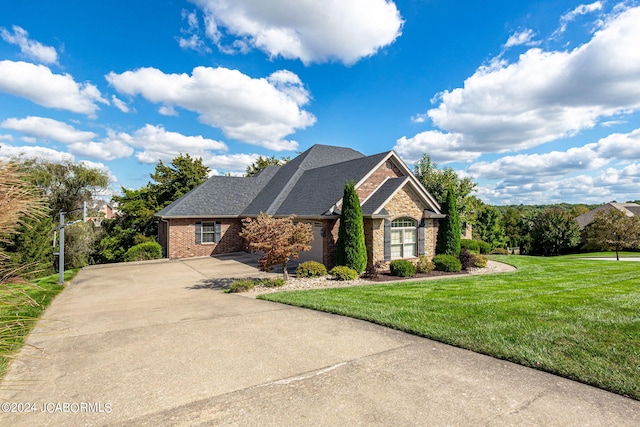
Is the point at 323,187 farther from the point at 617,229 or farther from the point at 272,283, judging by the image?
the point at 617,229

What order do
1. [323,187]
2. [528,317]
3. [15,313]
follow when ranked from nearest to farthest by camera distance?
[15,313], [528,317], [323,187]

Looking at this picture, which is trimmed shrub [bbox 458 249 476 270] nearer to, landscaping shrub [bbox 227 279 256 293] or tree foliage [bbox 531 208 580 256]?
landscaping shrub [bbox 227 279 256 293]

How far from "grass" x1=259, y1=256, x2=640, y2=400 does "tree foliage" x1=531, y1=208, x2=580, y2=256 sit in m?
30.1

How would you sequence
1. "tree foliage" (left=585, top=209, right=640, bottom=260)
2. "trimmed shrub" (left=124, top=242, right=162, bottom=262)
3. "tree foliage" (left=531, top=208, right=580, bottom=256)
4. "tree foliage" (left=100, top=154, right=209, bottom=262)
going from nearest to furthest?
"trimmed shrub" (left=124, top=242, right=162, bottom=262)
"tree foliage" (left=100, top=154, right=209, bottom=262)
"tree foliage" (left=585, top=209, right=640, bottom=260)
"tree foliage" (left=531, top=208, right=580, bottom=256)

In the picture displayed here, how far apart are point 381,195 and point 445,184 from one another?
→ 35.5ft

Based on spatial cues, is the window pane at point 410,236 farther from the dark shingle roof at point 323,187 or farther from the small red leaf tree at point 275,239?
the small red leaf tree at point 275,239

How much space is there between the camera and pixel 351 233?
48.2ft

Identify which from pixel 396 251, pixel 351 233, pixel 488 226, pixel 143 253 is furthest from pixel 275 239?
pixel 488 226

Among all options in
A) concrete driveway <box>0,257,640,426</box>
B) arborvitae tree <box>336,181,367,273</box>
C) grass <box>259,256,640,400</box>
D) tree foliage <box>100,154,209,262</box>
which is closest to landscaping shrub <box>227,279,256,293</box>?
grass <box>259,256,640,400</box>

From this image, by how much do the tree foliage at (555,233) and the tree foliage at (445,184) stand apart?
62.5 ft

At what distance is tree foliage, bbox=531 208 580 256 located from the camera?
1489 inches

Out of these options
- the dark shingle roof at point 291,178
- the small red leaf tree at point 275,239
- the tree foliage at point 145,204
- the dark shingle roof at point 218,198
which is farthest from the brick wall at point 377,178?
the tree foliage at point 145,204

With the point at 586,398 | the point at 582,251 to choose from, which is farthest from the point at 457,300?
the point at 582,251

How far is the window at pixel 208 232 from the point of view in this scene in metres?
22.7
